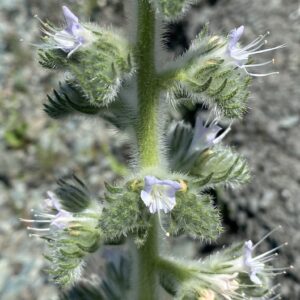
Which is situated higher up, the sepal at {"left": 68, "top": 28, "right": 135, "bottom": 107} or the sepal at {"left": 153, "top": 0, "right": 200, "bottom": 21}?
the sepal at {"left": 153, "top": 0, "right": 200, "bottom": 21}

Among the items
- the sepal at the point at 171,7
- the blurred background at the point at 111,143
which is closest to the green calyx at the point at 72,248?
the sepal at the point at 171,7

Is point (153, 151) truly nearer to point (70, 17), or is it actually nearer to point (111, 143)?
point (70, 17)

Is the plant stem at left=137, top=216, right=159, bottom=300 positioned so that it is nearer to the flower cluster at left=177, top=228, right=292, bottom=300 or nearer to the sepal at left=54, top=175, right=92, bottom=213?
the flower cluster at left=177, top=228, right=292, bottom=300

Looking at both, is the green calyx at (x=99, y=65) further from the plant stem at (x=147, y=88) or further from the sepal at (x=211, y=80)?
the sepal at (x=211, y=80)

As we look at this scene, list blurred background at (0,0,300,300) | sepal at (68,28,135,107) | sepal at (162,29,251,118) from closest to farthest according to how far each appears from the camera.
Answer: sepal at (68,28,135,107), sepal at (162,29,251,118), blurred background at (0,0,300,300)

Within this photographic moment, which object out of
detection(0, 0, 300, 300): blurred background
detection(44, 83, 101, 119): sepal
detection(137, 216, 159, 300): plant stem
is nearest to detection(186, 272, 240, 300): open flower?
detection(137, 216, 159, 300): plant stem

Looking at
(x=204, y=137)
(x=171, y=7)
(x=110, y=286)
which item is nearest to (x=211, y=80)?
(x=171, y=7)

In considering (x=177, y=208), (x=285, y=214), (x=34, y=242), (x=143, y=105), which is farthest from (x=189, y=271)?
(x=34, y=242)
